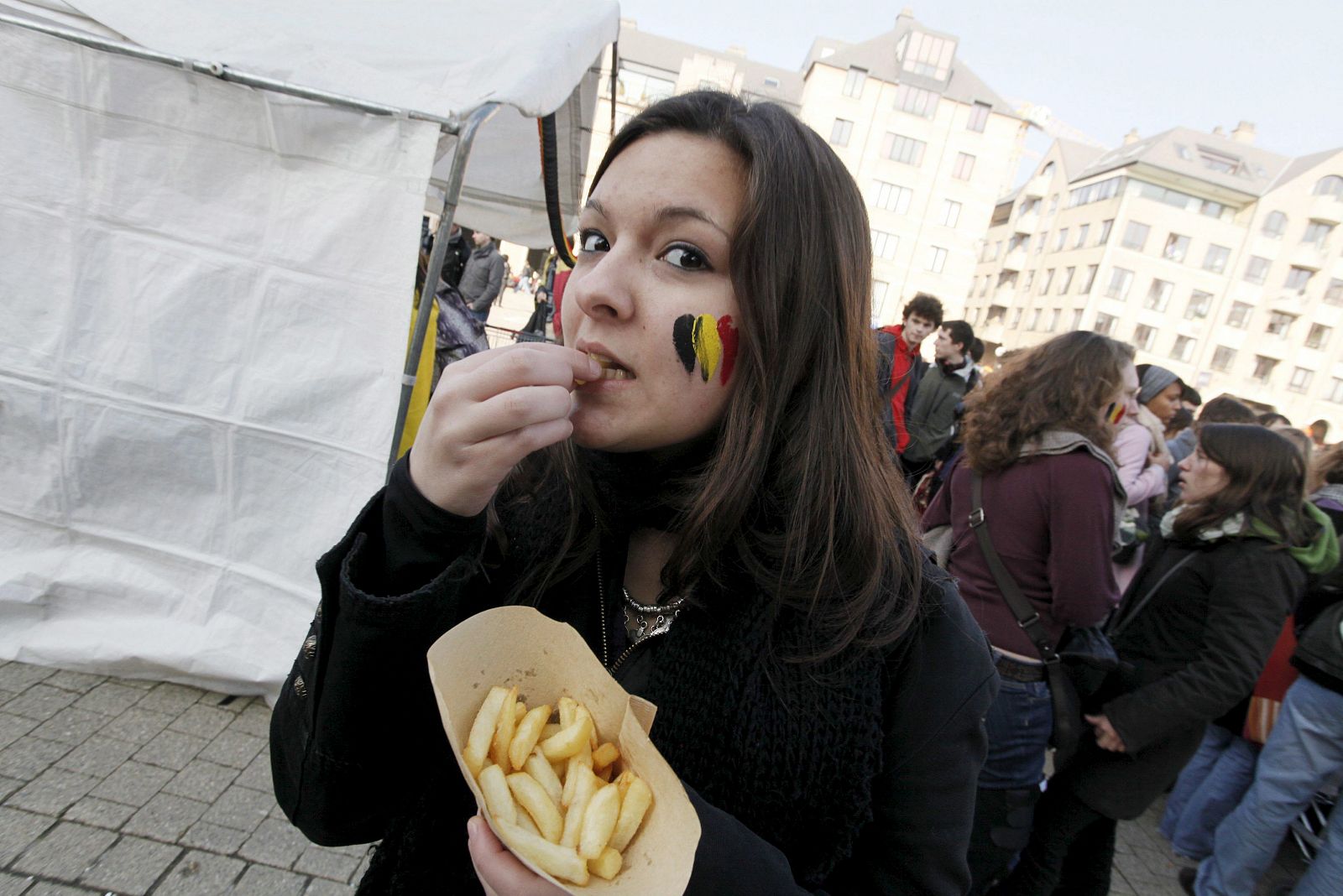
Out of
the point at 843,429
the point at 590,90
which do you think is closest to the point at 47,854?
the point at 843,429

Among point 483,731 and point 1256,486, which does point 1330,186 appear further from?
point 483,731

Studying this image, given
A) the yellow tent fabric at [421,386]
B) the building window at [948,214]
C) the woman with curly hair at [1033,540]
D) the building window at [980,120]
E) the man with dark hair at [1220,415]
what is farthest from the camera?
the building window at [980,120]

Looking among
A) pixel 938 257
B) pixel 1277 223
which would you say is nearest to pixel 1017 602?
pixel 938 257

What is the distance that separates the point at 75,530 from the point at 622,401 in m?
3.68

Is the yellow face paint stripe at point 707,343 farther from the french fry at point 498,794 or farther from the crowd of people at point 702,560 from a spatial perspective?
the french fry at point 498,794

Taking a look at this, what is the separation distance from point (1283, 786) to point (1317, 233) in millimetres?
56370

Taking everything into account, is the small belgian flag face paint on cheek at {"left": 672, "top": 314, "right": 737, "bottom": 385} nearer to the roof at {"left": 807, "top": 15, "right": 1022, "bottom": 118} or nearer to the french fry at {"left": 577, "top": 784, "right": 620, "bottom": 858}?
the french fry at {"left": 577, "top": 784, "right": 620, "bottom": 858}

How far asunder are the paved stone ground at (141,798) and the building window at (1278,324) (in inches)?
2138

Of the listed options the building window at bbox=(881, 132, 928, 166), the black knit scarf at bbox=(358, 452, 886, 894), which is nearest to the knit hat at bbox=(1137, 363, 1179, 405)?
the black knit scarf at bbox=(358, 452, 886, 894)

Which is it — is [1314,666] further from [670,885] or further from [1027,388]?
[670,885]

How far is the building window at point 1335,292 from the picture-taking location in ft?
139

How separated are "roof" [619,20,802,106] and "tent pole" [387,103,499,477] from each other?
57.6 m

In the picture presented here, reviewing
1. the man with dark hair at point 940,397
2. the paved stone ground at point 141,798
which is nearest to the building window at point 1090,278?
the man with dark hair at point 940,397

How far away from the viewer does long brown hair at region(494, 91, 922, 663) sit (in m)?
1.20
